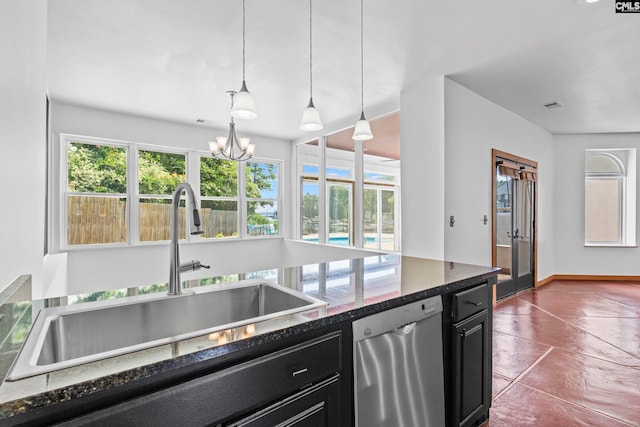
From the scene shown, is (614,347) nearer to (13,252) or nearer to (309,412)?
(309,412)

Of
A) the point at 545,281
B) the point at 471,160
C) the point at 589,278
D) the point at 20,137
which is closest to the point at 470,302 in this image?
the point at 20,137

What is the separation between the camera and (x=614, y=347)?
312 cm

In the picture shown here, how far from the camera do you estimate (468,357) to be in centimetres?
179

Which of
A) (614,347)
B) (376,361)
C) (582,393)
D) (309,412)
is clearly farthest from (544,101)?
(309,412)

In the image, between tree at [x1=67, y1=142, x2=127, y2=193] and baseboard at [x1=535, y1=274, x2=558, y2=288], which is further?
baseboard at [x1=535, y1=274, x2=558, y2=288]

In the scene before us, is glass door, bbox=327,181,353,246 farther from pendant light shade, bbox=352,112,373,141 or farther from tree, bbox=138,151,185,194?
pendant light shade, bbox=352,112,373,141

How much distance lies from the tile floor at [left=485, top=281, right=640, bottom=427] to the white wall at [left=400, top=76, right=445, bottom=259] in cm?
122

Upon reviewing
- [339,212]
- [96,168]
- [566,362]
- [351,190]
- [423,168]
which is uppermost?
[96,168]

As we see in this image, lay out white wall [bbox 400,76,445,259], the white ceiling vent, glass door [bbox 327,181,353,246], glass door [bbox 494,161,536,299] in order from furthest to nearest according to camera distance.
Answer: glass door [bbox 327,181,353,246], glass door [bbox 494,161,536,299], the white ceiling vent, white wall [bbox 400,76,445,259]

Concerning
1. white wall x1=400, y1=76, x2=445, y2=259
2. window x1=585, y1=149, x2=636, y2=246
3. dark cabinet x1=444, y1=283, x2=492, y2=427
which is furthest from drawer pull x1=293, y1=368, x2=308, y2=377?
window x1=585, y1=149, x2=636, y2=246

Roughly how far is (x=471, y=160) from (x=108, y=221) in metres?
4.97

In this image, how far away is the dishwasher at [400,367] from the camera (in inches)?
52.5

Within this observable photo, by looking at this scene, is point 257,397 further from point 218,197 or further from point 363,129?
point 218,197

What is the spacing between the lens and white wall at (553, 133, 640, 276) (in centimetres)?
611
